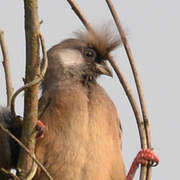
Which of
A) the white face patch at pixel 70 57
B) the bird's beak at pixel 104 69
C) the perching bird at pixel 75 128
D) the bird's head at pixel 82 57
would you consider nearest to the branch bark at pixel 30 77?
the perching bird at pixel 75 128

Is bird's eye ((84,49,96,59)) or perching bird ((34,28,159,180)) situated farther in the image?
bird's eye ((84,49,96,59))

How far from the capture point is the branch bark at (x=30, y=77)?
3.93 metres

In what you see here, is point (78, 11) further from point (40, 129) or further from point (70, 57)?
point (40, 129)

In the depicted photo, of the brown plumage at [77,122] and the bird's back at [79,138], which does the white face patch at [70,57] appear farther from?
the bird's back at [79,138]

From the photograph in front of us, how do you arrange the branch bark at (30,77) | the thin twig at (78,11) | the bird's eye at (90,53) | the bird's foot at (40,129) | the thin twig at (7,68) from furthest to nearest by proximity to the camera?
the bird's eye at (90,53) → the thin twig at (7,68) → the thin twig at (78,11) → the bird's foot at (40,129) → the branch bark at (30,77)

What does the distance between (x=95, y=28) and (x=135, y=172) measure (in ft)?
6.25

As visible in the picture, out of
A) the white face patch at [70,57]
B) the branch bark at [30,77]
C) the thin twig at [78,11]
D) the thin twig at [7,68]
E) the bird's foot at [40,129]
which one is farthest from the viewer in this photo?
the white face patch at [70,57]

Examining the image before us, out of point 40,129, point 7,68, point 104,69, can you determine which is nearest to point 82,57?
point 104,69

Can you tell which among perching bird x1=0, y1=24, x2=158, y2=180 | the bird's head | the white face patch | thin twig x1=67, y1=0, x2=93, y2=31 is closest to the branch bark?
perching bird x1=0, y1=24, x2=158, y2=180

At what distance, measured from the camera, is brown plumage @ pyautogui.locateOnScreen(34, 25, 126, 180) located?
517cm

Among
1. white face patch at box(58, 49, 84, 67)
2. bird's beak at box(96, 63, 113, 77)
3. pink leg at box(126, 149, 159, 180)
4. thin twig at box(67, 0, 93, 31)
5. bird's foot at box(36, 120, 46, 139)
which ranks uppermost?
thin twig at box(67, 0, 93, 31)

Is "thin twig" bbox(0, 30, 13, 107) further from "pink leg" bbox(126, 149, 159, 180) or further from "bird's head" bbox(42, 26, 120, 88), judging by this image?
"pink leg" bbox(126, 149, 159, 180)

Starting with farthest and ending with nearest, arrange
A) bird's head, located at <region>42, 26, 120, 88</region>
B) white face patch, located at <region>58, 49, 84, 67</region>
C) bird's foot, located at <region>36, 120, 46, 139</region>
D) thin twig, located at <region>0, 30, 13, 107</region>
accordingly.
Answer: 1. white face patch, located at <region>58, 49, 84, 67</region>
2. bird's head, located at <region>42, 26, 120, 88</region>
3. thin twig, located at <region>0, 30, 13, 107</region>
4. bird's foot, located at <region>36, 120, 46, 139</region>

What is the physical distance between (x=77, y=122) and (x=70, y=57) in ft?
3.80
